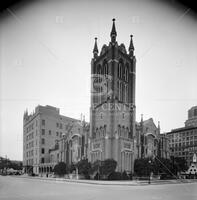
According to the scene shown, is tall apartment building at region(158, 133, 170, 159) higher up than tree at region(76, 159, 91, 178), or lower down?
higher up

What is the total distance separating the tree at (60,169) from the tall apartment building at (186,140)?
4.91m

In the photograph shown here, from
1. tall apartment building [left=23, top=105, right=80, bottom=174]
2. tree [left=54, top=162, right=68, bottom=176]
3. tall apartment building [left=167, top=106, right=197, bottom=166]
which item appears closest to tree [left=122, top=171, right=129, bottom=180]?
tall apartment building [left=167, top=106, right=197, bottom=166]

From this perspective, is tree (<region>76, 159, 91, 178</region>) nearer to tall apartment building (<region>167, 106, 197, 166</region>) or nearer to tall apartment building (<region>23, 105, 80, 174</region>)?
tall apartment building (<region>23, 105, 80, 174</region>)

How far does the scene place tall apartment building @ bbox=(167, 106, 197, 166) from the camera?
9368 millimetres

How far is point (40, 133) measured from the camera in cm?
963

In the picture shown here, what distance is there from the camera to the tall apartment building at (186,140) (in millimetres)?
9368

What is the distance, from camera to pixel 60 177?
1055 cm

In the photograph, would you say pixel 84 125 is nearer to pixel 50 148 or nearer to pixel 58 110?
pixel 50 148

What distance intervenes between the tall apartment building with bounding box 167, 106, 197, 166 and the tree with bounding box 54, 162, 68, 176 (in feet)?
16.1

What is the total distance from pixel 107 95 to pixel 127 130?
202 inches

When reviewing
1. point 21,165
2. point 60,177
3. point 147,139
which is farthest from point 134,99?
point 147,139

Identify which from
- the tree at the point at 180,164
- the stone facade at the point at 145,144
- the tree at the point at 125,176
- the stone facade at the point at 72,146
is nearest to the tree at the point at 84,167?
the stone facade at the point at 72,146

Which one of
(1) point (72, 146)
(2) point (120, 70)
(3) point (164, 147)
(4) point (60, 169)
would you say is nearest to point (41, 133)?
(4) point (60, 169)

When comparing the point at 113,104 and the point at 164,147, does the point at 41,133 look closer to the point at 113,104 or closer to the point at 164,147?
the point at 113,104
